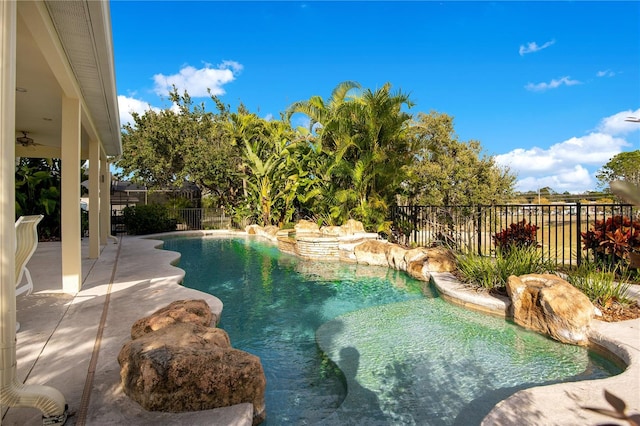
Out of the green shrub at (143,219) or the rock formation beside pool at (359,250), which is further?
the green shrub at (143,219)

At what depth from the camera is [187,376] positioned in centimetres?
240

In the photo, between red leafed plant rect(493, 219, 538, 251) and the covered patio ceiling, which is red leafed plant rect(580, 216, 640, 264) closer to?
red leafed plant rect(493, 219, 538, 251)

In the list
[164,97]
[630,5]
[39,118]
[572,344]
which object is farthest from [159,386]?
[164,97]

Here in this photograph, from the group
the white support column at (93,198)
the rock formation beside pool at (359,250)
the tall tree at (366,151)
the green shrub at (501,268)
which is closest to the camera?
the green shrub at (501,268)

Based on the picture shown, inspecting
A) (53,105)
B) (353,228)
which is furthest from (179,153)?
(53,105)

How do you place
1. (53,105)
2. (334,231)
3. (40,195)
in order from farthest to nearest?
(40,195), (334,231), (53,105)

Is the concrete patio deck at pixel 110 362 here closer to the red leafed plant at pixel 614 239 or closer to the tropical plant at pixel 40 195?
the red leafed plant at pixel 614 239

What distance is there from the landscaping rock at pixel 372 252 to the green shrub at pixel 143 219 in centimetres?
1138

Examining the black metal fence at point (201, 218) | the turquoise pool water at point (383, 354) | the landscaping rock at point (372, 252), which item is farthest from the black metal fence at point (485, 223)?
the black metal fence at point (201, 218)

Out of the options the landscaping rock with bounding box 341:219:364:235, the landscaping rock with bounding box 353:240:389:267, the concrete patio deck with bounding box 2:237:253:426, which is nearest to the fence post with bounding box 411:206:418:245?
the landscaping rock with bounding box 353:240:389:267

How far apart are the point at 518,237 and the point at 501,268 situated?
5.95 ft

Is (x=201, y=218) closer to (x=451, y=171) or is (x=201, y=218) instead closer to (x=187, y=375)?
(x=451, y=171)

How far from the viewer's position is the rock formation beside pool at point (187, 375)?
2.37 meters

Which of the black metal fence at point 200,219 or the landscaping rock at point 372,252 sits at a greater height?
the black metal fence at point 200,219
